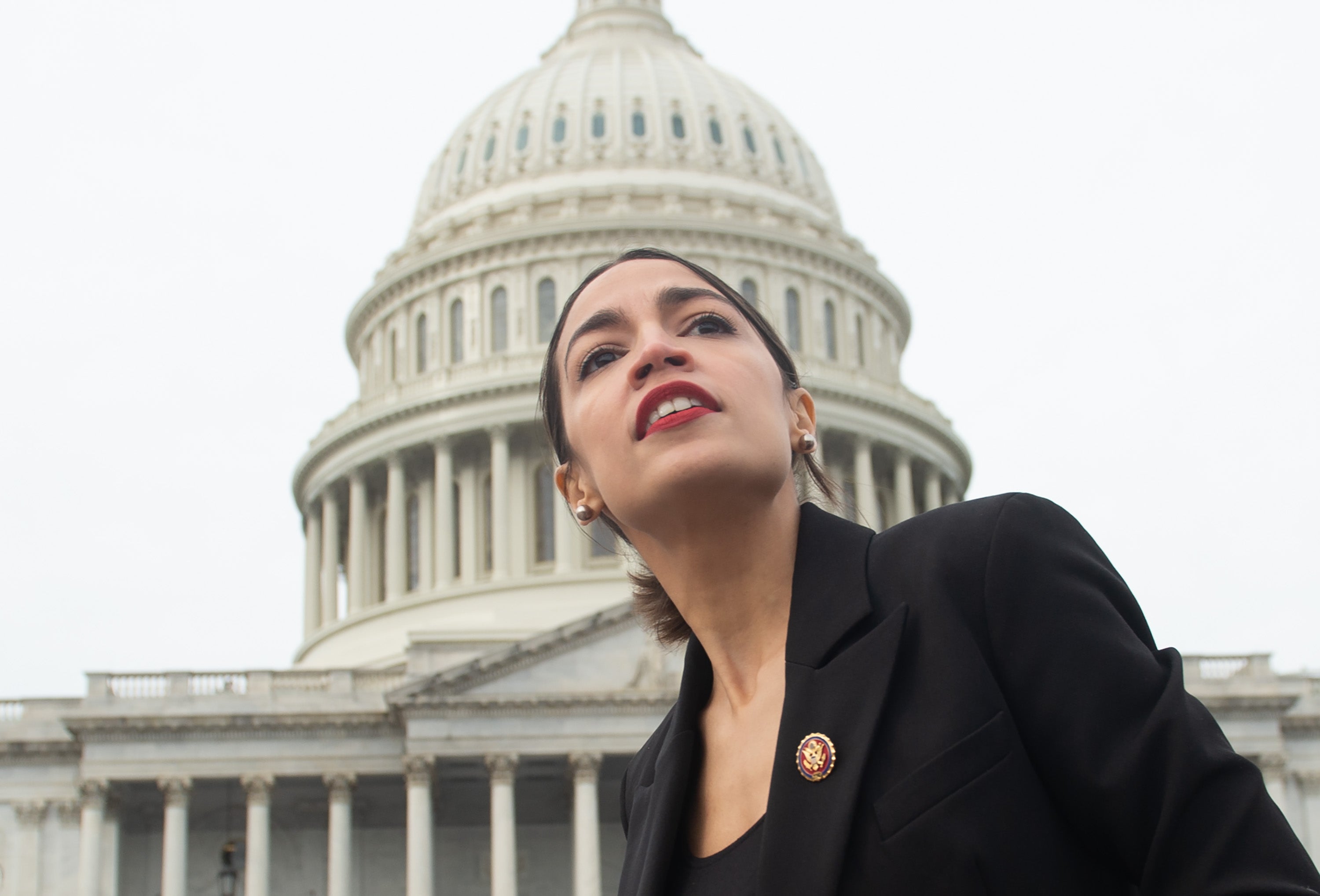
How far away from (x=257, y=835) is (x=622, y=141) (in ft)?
133

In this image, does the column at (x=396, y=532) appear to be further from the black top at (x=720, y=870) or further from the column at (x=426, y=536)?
the black top at (x=720, y=870)

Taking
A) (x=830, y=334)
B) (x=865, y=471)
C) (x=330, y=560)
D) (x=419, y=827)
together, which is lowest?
(x=419, y=827)

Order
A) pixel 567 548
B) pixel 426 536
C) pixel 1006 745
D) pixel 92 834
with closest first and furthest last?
pixel 1006 745 → pixel 92 834 → pixel 567 548 → pixel 426 536

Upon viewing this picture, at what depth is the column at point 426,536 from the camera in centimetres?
6619

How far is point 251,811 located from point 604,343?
159ft

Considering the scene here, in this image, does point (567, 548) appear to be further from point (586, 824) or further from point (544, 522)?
point (586, 824)

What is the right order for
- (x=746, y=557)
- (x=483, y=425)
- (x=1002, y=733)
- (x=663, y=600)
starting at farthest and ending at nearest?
(x=483, y=425)
(x=663, y=600)
(x=746, y=557)
(x=1002, y=733)

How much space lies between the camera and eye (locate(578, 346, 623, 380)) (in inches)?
141

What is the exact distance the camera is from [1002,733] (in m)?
2.69

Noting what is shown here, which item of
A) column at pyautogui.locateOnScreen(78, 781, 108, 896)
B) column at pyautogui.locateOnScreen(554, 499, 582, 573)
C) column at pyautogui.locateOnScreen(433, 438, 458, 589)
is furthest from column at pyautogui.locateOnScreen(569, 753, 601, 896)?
column at pyautogui.locateOnScreen(433, 438, 458, 589)

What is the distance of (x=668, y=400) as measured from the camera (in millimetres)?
3264

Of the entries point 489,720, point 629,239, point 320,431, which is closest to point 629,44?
point 629,239

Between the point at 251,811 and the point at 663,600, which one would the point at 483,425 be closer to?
the point at 251,811

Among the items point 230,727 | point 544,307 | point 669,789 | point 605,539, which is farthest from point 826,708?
point 544,307
